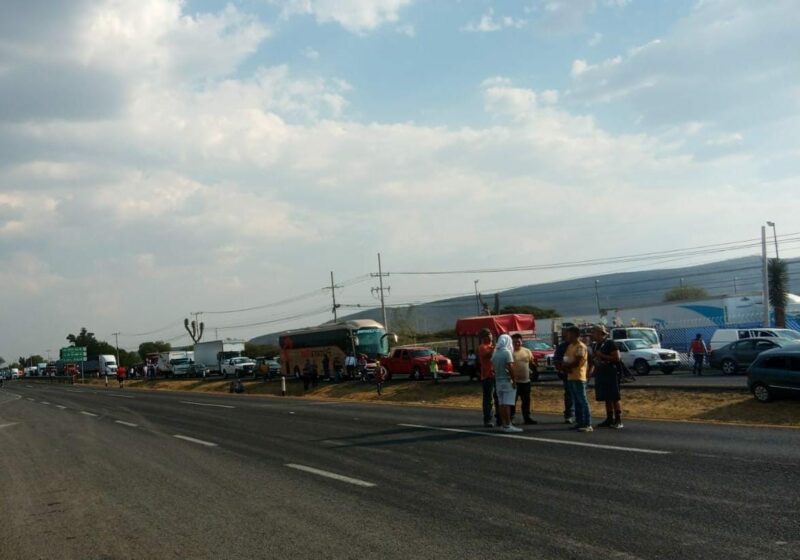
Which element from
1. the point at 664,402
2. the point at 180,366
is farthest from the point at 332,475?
the point at 180,366

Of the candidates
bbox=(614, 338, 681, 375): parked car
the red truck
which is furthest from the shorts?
the red truck

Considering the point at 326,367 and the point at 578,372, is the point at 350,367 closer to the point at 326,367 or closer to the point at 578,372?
the point at 326,367

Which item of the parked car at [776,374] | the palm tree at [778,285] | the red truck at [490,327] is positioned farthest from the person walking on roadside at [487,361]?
the palm tree at [778,285]

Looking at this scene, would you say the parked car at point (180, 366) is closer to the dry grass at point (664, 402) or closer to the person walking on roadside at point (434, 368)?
the person walking on roadside at point (434, 368)

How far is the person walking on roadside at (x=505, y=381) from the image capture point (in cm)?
1287

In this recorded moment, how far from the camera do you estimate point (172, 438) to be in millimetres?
15867

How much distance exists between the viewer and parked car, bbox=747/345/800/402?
51.2 feet

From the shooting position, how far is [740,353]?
28625 millimetres

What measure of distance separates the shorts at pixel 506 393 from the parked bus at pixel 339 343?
99.7ft

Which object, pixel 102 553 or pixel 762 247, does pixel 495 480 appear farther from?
pixel 762 247

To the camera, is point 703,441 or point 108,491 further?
point 703,441

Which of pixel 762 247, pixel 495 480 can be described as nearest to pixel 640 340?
pixel 762 247

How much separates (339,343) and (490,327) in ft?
47.8

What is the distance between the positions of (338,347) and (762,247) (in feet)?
95.8
